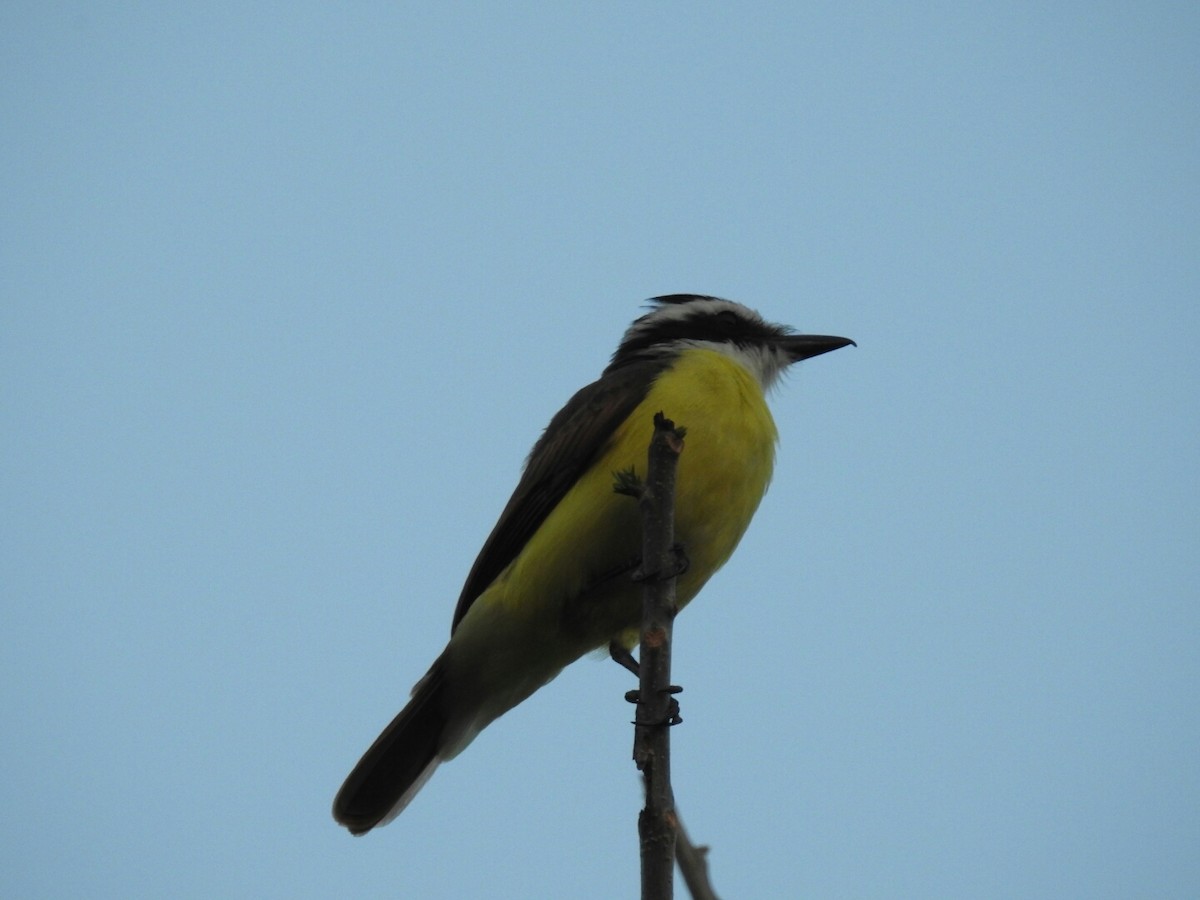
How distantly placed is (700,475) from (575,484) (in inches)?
25.2

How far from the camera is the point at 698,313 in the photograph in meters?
7.11

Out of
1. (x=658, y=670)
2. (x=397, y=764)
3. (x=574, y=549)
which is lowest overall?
(x=658, y=670)

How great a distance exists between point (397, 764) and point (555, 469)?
5.13 ft

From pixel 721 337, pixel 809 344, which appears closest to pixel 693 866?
pixel 721 337

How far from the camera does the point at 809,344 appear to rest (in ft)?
23.2

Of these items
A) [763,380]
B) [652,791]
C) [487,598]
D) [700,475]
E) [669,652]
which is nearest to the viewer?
[652,791]

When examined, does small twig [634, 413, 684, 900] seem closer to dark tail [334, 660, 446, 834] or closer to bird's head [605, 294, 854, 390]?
dark tail [334, 660, 446, 834]

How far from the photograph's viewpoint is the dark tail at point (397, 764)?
577 centimetres

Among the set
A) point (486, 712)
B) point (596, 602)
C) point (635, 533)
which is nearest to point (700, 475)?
point (635, 533)

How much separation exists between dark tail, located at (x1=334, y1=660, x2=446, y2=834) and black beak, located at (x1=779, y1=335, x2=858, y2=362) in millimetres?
2662

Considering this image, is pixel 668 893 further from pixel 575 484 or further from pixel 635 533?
pixel 575 484

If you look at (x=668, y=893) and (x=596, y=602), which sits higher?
(x=596, y=602)

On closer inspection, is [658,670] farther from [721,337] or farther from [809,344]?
[809,344]

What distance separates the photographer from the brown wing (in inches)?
223
